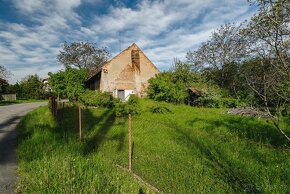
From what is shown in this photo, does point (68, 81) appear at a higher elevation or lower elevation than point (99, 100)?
higher

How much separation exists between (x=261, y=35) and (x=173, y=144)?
5398 mm

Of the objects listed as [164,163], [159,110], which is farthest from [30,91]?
[164,163]

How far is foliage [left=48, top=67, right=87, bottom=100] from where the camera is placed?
28.0 metres

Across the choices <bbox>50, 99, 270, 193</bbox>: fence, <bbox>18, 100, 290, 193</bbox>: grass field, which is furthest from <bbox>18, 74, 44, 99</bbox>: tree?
<bbox>18, 100, 290, 193</bbox>: grass field

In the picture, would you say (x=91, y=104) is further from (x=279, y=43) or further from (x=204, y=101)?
(x=279, y=43)

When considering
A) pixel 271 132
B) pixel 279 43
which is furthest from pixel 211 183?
pixel 271 132

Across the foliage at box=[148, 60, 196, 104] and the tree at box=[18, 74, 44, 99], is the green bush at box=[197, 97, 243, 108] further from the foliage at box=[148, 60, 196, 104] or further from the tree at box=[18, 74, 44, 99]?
the tree at box=[18, 74, 44, 99]

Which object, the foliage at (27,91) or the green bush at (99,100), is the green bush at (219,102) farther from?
the foliage at (27,91)

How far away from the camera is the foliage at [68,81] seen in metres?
28.0

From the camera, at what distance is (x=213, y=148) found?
6.98 metres

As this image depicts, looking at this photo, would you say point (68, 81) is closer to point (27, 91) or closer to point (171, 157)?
point (171, 157)

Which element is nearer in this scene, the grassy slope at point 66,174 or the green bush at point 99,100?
the grassy slope at point 66,174

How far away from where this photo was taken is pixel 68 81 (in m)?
28.3

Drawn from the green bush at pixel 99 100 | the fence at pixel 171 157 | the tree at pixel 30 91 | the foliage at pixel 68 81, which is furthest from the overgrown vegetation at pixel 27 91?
the fence at pixel 171 157
